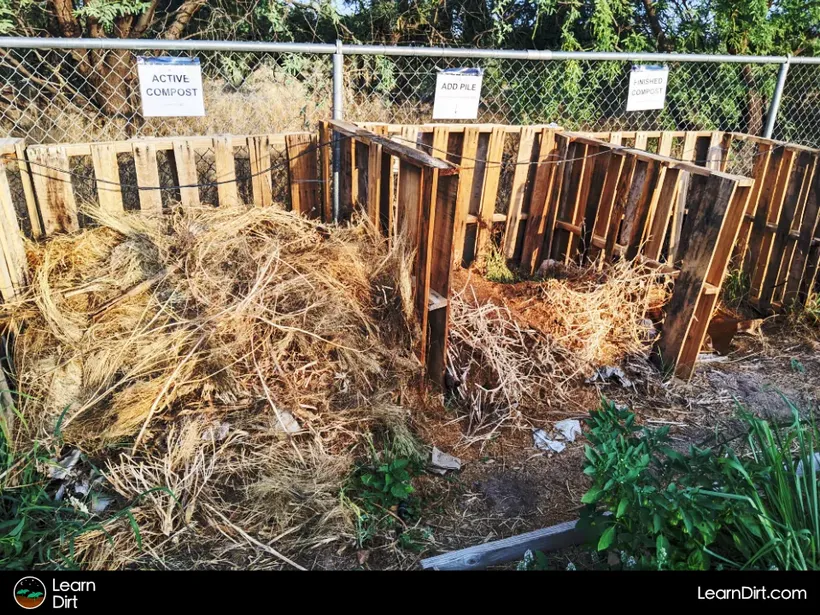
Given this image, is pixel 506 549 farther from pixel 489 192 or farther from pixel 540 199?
pixel 540 199

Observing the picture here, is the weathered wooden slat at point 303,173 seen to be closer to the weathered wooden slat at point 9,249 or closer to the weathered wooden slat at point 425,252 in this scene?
the weathered wooden slat at point 425,252

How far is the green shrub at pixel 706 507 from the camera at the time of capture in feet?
7.41

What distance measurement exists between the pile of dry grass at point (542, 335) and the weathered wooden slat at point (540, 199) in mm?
677

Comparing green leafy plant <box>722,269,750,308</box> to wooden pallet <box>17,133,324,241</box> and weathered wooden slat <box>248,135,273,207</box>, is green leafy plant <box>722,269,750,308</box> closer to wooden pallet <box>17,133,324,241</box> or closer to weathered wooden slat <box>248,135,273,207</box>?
wooden pallet <box>17,133,324,241</box>

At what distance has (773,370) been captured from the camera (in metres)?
4.88

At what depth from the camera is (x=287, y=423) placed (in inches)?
138

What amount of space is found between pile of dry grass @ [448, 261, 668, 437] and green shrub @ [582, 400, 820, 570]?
4.79ft

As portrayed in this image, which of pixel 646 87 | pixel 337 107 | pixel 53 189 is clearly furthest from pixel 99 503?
pixel 646 87

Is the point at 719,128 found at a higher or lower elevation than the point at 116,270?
higher

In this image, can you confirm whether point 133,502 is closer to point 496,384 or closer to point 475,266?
point 496,384

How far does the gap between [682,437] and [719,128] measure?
5.87 m

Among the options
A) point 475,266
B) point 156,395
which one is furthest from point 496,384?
point 156,395
